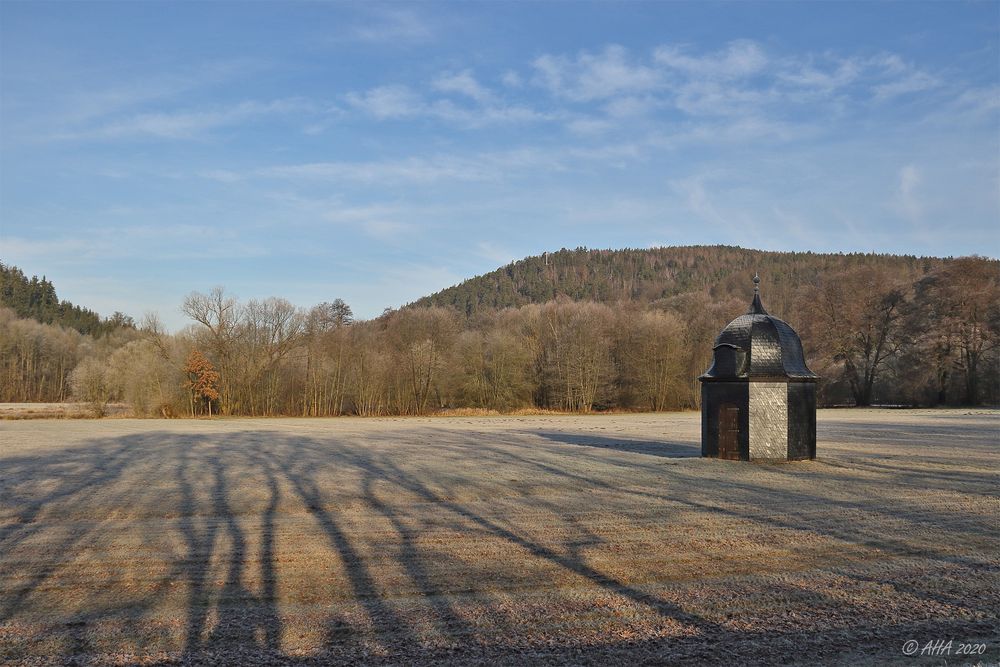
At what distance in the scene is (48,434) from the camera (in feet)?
135

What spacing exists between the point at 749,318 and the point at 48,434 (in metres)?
39.0

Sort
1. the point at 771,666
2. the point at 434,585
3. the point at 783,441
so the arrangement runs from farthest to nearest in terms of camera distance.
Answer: the point at 783,441
the point at 434,585
the point at 771,666

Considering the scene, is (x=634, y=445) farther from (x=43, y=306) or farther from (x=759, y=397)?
(x=43, y=306)

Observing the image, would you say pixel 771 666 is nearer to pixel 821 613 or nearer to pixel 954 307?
pixel 821 613

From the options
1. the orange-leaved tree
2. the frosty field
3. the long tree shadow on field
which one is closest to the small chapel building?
the frosty field

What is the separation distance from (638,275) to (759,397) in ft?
529

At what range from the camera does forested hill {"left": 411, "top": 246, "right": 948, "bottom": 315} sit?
146625mm

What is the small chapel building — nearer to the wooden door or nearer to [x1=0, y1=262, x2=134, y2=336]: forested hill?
the wooden door

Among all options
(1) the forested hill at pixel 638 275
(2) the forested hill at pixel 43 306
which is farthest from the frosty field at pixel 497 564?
(2) the forested hill at pixel 43 306

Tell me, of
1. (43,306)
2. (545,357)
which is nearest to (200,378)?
(545,357)

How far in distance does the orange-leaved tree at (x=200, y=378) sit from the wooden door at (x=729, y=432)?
61283 mm

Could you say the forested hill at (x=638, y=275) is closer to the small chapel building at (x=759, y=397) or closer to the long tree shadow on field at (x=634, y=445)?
the long tree shadow on field at (x=634, y=445)

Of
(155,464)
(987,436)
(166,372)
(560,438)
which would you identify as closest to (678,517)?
(155,464)

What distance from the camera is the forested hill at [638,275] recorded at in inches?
5773
